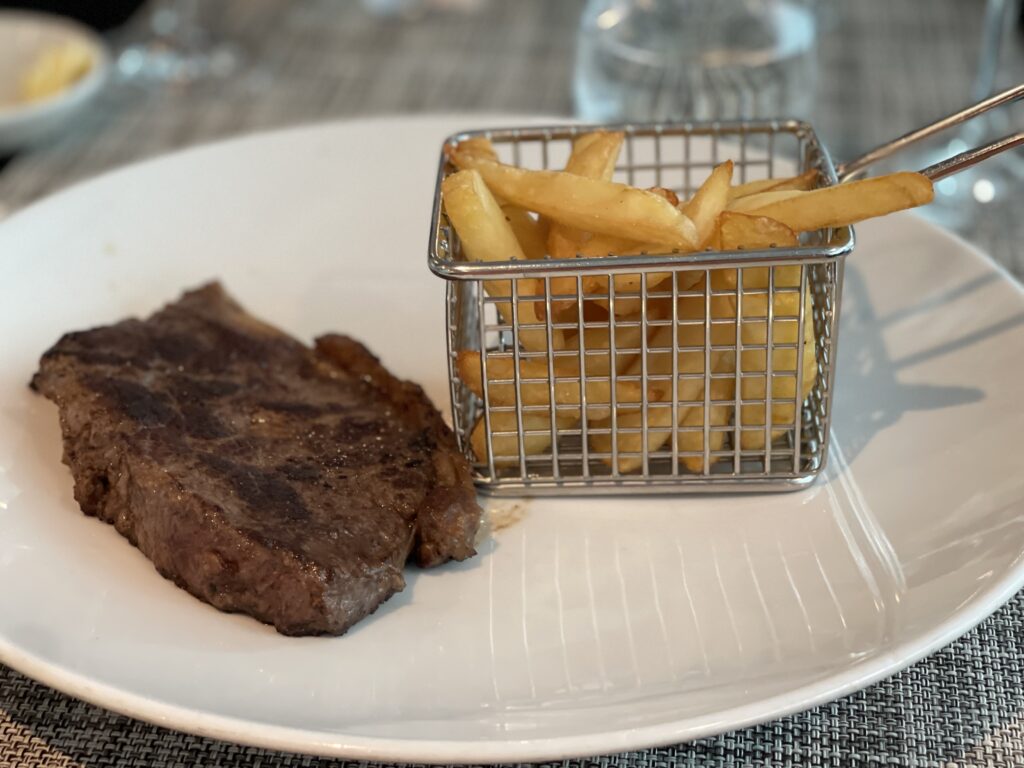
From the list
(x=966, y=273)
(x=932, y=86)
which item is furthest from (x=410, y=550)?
(x=932, y=86)

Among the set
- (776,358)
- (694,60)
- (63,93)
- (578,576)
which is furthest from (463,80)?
(578,576)

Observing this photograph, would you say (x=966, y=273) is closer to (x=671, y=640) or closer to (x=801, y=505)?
(x=801, y=505)

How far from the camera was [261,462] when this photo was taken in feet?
6.92

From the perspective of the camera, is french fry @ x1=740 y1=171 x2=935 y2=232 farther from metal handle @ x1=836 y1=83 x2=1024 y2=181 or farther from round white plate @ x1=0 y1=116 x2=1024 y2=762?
round white plate @ x1=0 y1=116 x2=1024 y2=762

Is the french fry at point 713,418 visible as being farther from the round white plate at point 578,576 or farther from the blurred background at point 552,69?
the blurred background at point 552,69

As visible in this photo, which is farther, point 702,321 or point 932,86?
point 932,86

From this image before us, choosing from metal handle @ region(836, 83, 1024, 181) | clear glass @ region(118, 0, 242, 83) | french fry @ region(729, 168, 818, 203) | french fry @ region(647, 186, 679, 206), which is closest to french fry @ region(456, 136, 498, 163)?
french fry @ region(647, 186, 679, 206)

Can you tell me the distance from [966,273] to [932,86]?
2.12 meters

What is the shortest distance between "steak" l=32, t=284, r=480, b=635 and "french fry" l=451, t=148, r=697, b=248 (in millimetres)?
489

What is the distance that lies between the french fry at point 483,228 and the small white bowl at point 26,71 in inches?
92.9

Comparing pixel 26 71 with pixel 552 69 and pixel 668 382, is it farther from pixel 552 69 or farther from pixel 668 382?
pixel 668 382

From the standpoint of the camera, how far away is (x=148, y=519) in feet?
6.57

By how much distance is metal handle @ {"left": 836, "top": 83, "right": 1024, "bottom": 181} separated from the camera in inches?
80.0

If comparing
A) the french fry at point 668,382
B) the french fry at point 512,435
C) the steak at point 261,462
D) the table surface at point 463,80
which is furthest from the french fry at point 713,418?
the table surface at point 463,80
